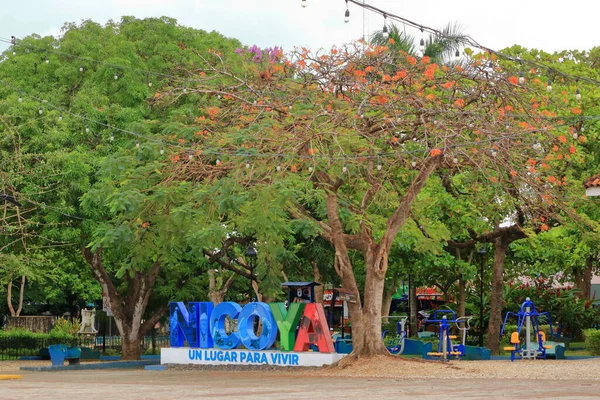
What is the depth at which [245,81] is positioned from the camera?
24.8 m

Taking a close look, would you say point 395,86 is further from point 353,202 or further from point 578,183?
point 578,183

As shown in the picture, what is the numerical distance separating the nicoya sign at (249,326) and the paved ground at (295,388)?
2.75 meters

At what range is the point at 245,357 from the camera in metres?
28.6

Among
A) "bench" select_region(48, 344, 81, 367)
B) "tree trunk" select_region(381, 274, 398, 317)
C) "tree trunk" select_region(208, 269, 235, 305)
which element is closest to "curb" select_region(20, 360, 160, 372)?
"bench" select_region(48, 344, 81, 367)

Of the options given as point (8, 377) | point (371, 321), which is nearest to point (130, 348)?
Answer: point (8, 377)

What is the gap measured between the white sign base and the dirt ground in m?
0.51

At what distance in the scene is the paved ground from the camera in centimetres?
1733

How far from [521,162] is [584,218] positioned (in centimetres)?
568

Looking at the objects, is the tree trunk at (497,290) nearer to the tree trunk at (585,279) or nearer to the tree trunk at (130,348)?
the tree trunk at (585,279)

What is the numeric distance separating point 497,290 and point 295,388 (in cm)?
1480

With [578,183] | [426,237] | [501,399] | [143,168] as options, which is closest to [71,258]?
[143,168]

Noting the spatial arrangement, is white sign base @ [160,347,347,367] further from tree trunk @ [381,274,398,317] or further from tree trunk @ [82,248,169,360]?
tree trunk @ [381,274,398,317]

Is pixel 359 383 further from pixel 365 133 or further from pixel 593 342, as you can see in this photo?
pixel 593 342

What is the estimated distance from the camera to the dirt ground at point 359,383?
17.7m
